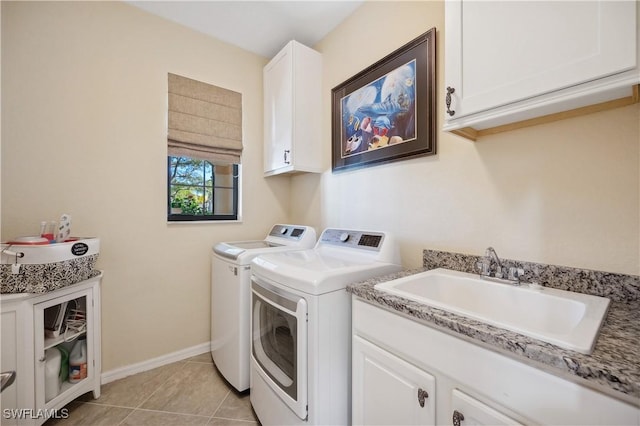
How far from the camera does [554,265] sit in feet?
3.36

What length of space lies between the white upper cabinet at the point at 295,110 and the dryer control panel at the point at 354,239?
0.66 metres

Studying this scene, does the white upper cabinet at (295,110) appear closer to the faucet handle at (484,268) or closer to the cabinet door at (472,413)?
the faucet handle at (484,268)

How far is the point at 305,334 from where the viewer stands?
1097 millimetres

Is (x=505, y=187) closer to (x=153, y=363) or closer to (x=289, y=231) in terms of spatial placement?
(x=289, y=231)

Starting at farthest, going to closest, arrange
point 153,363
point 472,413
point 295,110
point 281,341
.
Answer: point 295,110 → point 153,363 → point 281,341 → point 472,413

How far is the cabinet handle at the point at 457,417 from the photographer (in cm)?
73

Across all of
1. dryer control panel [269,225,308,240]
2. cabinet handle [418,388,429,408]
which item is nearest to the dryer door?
cabinet handle [418,388,429,408]

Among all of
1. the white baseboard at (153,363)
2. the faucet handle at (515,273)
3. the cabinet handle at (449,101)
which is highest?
the cabinet handle at (449,101)

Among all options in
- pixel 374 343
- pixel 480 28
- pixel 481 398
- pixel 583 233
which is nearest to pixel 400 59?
pixel 480 28

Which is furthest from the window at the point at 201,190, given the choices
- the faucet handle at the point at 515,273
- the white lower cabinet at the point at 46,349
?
the faucet handle at the point at 515,273

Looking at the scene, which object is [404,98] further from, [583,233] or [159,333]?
[159,333]

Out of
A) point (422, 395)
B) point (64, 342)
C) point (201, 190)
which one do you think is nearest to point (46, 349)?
point (64, 342)

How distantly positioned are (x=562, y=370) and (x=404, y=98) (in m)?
1.45

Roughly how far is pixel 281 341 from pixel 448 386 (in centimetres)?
79
